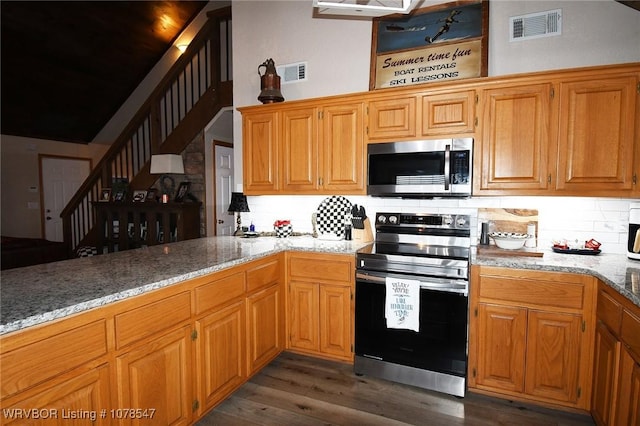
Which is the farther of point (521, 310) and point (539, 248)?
point (539, 248)

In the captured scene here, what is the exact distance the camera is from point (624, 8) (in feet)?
8.21

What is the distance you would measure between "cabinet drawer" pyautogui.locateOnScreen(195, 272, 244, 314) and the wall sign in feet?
6.78

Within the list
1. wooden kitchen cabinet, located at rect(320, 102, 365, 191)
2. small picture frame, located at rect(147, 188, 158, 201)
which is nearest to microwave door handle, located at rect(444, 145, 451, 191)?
wooden kitchen cabinet, located at rect(320, 102, 365, 191)

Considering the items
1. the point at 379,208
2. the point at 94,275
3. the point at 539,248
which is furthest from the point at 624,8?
the point at 94,275

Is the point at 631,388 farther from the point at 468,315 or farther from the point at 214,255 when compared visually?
the point at 214,255

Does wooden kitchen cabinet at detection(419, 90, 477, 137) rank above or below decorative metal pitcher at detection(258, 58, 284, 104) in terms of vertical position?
below

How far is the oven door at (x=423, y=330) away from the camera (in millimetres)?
2340

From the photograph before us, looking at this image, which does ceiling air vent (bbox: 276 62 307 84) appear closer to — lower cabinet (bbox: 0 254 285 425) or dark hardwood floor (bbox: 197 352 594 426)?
lower cabinet (bbox: 0 254 285 425)

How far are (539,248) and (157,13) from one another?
707 cm

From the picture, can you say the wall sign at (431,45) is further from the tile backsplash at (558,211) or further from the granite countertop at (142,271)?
the granite countertop at (142,271)

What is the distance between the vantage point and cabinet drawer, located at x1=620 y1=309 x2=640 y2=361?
1.53 metres

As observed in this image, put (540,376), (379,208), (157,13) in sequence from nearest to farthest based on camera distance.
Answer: (540,376), (379,208), (157,13)

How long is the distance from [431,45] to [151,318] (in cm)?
288

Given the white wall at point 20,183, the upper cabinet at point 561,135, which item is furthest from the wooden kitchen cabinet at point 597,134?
the white wall at point 20,183
